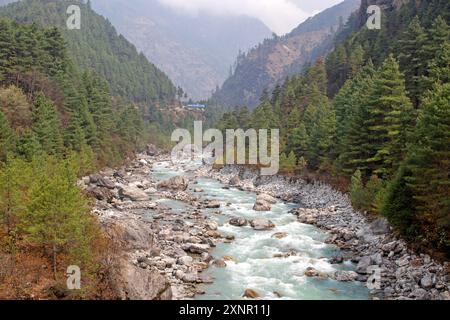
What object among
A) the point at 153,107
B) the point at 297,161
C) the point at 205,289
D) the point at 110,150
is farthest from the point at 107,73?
the point at 205,289

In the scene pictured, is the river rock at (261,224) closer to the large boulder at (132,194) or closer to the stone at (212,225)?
the stone at (212,225)

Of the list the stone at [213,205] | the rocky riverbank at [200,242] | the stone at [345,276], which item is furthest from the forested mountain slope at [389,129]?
the stone at [213,205]

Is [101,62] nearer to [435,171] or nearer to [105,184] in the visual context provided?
[105,184]

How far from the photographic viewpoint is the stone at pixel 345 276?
81.7 ft

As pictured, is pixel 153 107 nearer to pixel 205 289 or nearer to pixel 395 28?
pixel 395 28

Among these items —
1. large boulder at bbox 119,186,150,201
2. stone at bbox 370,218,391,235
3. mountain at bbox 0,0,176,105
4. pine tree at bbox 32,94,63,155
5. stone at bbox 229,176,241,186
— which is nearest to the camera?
stone at bbox 370,218,391,235

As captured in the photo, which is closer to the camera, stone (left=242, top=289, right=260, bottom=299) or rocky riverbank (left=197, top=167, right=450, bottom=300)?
rocky riverbank (left=197, top=167, right=450, bottom=300)

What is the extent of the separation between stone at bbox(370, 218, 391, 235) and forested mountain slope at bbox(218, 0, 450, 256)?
2.61 ft

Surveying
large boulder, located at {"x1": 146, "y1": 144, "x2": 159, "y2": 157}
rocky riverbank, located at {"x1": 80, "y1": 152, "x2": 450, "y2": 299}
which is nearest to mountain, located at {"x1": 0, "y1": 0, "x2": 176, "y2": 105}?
large boulder, located at {"x1": 146, "y1": 144, "x2": 159, "y2": 157}

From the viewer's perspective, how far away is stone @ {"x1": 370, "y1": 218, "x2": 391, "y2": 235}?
99.7ft

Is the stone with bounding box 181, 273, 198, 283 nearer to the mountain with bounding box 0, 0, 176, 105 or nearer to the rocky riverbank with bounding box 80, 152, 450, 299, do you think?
the rocky riverbank with bounding box 80, 152, 450, 299
